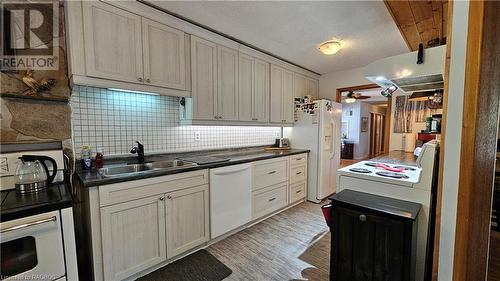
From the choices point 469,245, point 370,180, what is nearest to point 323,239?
point 370,180

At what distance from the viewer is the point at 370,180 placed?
177 cm

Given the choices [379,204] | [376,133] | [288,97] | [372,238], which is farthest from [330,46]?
[376,133]

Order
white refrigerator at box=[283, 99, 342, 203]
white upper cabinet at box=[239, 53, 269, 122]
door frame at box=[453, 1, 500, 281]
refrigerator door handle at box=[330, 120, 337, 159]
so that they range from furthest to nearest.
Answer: refrigerator door handle at box=[330, 120, 337, 159]
white refrigerator at box=[283, 99, 342, 203]
white upper cabinet at box=[239, 53, 269, 122]
door frame at box=[453, 1, 500, 281]

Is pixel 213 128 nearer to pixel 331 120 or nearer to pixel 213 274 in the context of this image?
pixel 213 274

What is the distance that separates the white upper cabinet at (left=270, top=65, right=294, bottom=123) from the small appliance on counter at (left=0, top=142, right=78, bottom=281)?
2745mm

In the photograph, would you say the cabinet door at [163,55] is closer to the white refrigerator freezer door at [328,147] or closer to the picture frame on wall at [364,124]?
the white refrigerator freezer door at [328,147]

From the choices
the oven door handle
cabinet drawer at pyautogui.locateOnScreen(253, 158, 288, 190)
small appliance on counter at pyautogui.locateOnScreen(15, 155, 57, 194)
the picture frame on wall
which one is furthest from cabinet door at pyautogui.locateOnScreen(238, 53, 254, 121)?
the picture frame on wall

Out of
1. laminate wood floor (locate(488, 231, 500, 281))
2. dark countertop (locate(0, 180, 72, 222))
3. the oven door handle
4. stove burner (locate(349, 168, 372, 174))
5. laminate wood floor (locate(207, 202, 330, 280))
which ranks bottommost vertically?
laminate wood floor (locate(207, 202, 330, 280))

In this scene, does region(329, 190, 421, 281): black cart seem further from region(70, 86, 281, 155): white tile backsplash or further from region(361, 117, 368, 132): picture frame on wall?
region(361, 117, 368, 132): picture frame on wall

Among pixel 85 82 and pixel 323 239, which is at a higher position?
pixel 85 82

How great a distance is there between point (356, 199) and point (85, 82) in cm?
236

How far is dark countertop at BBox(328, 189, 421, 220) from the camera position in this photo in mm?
1386

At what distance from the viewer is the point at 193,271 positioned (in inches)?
74.8

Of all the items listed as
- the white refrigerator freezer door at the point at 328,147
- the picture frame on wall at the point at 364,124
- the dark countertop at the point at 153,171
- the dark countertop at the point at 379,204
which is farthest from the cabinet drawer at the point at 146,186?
the picture frame on wall at the point at 364,124
